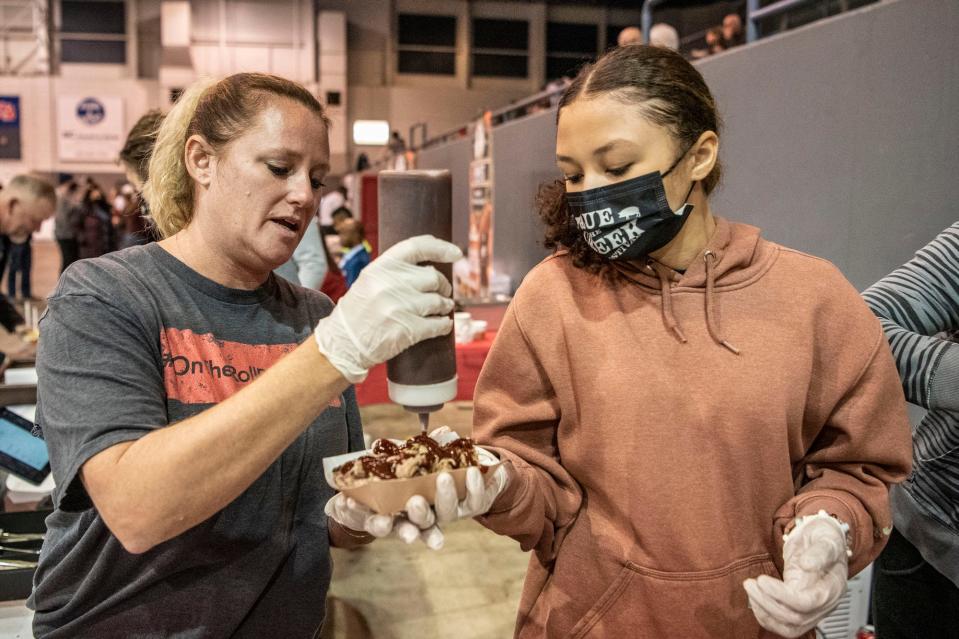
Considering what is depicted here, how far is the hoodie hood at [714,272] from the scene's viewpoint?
1283mm

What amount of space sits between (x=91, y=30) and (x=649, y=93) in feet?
69.3

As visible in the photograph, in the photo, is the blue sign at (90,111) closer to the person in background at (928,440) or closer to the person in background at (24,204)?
the person in background at (24,204)

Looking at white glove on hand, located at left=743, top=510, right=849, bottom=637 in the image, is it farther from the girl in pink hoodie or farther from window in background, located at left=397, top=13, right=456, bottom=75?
window in background, located at left=397, top=13, right=456, bottom=75

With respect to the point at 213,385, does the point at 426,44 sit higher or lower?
higher

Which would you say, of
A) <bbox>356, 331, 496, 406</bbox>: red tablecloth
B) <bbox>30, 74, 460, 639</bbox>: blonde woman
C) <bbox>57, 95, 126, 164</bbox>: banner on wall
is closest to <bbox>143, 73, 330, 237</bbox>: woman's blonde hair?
<bbox>30, 74, 460, 639</bbox>: blonde woman

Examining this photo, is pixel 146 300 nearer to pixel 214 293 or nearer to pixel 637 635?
pixel 214 293

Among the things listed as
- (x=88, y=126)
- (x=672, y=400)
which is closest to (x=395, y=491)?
(x=672, y=400)

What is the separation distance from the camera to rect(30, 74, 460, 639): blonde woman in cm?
94

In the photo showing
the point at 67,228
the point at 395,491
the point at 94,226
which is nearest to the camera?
the point at 395,491

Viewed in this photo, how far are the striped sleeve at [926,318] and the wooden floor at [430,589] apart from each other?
220cm

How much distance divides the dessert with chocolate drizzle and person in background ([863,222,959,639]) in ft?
2.90

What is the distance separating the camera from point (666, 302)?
1.29 metres

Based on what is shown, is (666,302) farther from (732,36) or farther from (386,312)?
(732,36)

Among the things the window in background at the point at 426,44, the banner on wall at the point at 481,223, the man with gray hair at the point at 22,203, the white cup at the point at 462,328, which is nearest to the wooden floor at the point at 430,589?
the white cup at the point at 462,328
